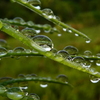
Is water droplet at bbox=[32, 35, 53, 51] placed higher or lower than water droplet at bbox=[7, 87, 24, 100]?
higher

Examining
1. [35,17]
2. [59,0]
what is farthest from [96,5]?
[35,17]

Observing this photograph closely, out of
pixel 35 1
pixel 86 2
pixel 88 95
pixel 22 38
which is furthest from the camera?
pixel 86 2

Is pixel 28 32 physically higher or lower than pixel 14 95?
higher

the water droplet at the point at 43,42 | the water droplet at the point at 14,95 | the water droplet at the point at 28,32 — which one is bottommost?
the water droplet at the point at 14,95

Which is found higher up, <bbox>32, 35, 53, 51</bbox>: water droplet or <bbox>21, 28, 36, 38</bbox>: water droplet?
<bbox>21, 28, 36, 38</bbox>: water droplet

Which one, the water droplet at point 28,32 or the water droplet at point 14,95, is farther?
the water droplet at point 28,32

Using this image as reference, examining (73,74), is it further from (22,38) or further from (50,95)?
(22,38)

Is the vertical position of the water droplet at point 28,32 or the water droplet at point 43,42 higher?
the water droplet at point 28,32

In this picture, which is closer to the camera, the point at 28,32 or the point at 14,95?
the point at 14,95

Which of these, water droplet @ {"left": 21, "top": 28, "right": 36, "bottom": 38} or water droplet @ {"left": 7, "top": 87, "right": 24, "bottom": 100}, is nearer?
water droplet @ {"left": 7, "top": 87, "right": 24, "bottom": 100}


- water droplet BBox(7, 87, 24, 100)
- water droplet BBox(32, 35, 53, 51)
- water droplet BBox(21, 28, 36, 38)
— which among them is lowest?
water droplet BBox(7, 87, 24, 100)

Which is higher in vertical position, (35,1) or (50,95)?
(50,95)
